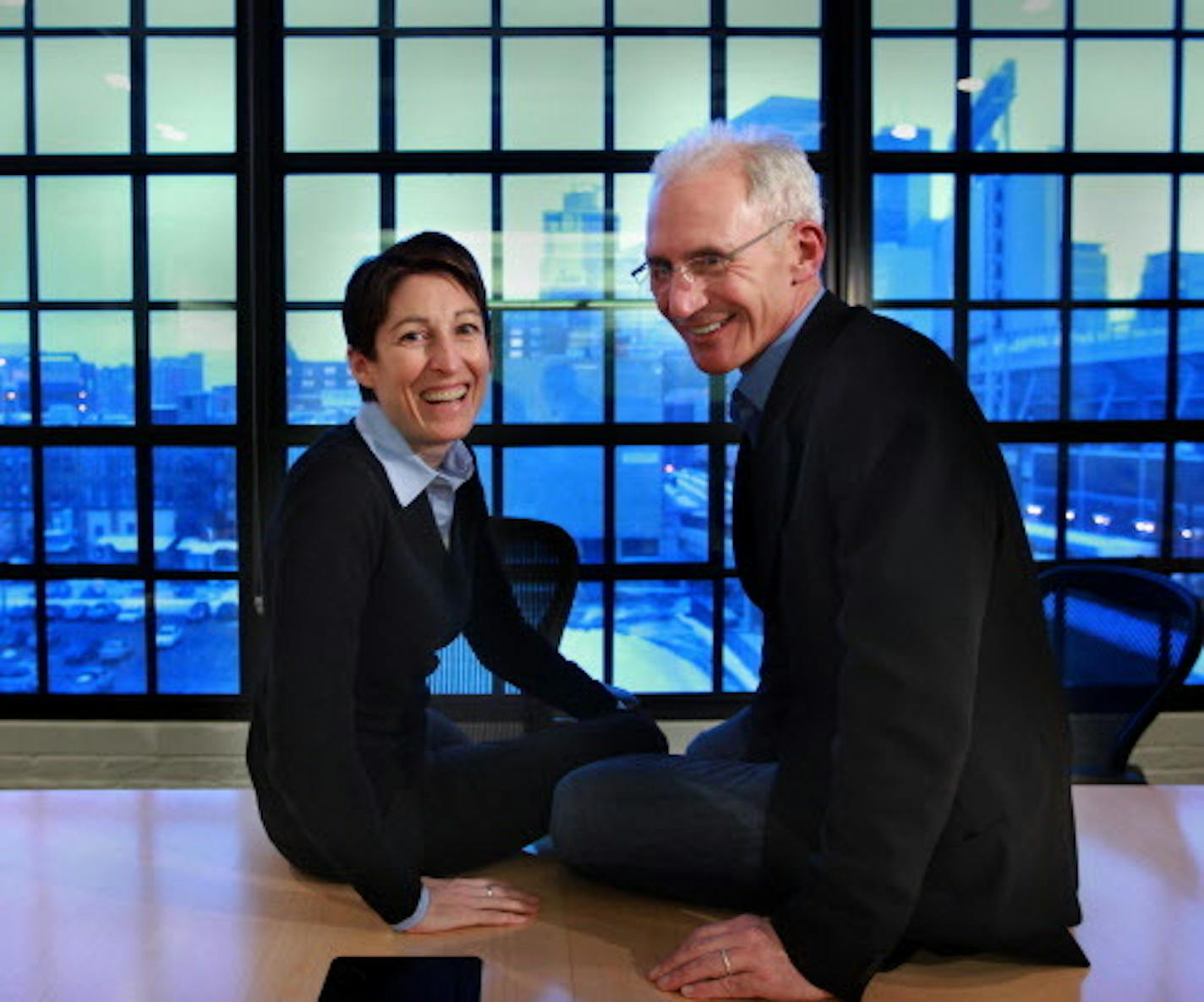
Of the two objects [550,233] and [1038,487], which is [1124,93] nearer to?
[1038,487]

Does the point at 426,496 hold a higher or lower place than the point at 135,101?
lower

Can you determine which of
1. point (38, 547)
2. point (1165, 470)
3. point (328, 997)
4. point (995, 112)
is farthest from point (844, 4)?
point (328, 997)

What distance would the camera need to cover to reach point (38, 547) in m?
3.49

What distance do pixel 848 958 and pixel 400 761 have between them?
0.55m

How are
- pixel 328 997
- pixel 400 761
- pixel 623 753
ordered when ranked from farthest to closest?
pixel 623 753, pixel 400 761, pixel 328 997

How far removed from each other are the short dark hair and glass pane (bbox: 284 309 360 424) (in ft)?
6.85

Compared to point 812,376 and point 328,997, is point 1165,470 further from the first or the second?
point 328,997

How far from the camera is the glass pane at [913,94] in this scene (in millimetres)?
3402

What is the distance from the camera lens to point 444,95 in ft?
11.2

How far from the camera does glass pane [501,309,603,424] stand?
3.44 m

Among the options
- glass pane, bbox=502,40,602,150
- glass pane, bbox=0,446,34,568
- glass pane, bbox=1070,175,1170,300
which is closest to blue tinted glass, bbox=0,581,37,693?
glass pane, bbox=0,446,34,568

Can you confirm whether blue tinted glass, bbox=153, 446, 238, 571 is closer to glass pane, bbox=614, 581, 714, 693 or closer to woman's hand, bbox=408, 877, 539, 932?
glass pane, bbox=614, 581, 714, 693

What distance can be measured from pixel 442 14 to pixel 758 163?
7.97 feet

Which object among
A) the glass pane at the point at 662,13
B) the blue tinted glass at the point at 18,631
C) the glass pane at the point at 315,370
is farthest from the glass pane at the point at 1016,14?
the blue tinted glass at the point at 18,631
